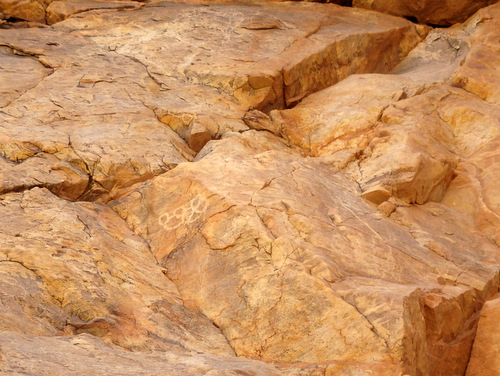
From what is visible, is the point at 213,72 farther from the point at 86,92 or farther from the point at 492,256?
the point at 492,256

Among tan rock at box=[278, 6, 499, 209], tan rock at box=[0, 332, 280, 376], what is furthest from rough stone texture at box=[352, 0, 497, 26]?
tan rock at box=[0, 332, 280, 376]

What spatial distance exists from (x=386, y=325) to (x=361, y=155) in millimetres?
2640

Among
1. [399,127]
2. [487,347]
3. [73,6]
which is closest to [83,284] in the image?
[487,347]

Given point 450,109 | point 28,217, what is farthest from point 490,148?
point 28,217

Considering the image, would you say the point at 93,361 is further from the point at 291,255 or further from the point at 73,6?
the point at 73,6

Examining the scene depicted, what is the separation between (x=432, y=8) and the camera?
992 centimetres

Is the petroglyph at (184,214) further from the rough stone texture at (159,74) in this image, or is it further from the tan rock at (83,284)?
the rough stone texture at (159,74)

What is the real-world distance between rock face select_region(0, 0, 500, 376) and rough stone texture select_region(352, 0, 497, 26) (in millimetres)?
412

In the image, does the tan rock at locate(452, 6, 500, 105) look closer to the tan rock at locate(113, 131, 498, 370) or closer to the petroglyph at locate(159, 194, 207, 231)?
the tan rock at locate(113, 131, 498, 370)

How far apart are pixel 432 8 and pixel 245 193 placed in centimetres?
569

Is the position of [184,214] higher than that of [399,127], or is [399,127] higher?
[399,127]

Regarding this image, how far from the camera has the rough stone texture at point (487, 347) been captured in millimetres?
5195

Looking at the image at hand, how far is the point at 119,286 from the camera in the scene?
4.78 m

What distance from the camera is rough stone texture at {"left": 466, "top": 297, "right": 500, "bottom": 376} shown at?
5.20 metres
